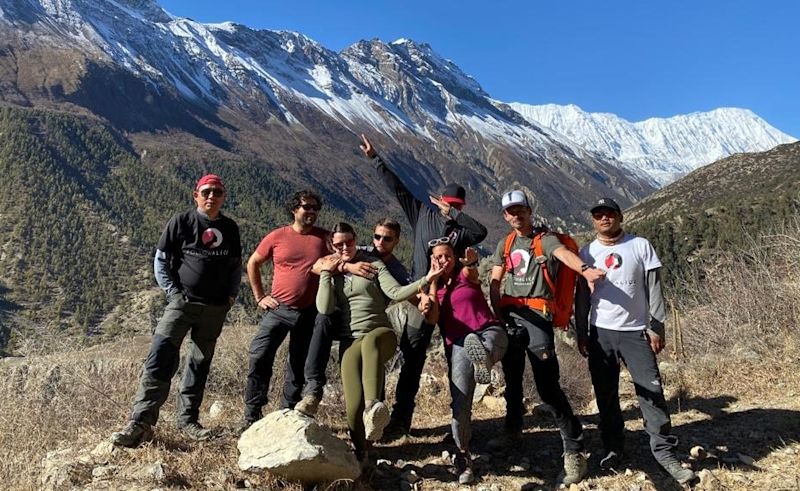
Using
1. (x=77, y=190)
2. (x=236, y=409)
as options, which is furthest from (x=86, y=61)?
(x=236, y=409)

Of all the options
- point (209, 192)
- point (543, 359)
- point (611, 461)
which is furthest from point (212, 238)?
point (611, 461)

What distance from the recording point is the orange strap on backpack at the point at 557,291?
15.1ft

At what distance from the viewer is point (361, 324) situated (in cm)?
455

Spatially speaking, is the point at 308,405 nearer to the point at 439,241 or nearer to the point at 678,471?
the point at 439,241

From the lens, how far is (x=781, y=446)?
15.9ft

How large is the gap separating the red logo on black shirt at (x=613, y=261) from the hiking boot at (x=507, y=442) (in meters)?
1.85

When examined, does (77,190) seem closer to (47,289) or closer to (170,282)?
(47,289)

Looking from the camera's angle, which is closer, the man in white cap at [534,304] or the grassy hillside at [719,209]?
the man in white cap at [534,304]

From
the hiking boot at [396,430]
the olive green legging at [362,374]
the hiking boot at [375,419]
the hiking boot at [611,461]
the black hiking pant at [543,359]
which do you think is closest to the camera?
the hiking boot at [375,419]

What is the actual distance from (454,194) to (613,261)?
1516 mm

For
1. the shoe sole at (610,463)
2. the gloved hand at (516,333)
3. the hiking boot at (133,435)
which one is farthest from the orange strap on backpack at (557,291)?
the hiking boot at (133,435)

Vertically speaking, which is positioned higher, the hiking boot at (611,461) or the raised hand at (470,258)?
the raised hand at (470,258)

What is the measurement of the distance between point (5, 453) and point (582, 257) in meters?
5.07

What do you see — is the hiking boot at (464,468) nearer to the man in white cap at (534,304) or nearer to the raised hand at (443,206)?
the man in white cap at (534,304)
